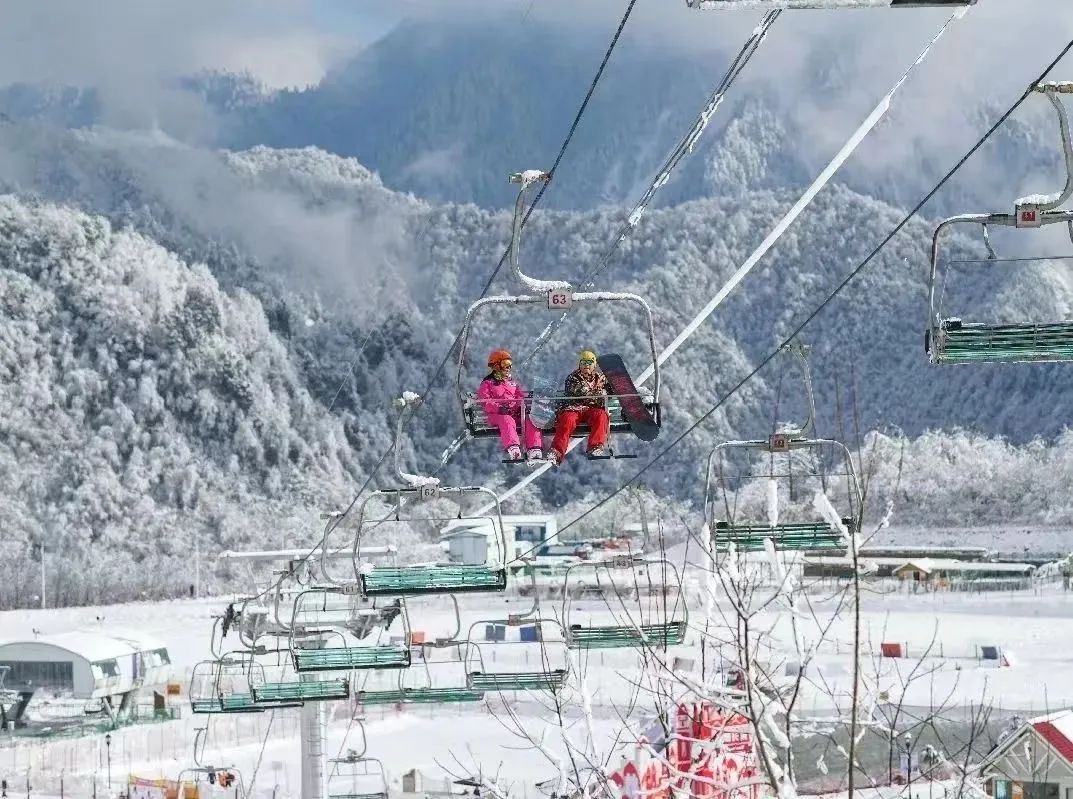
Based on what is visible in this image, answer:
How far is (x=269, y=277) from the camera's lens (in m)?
108

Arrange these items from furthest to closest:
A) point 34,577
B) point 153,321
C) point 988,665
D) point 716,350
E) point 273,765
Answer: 1. point 716,350
2. point 153,321
3. point 34,577
4. point 988,665
5. point 273,765

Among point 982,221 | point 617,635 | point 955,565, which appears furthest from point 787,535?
point 955,565

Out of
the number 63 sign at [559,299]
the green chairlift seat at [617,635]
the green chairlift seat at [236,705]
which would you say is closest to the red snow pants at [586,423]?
the number 63 sign at [559,299]

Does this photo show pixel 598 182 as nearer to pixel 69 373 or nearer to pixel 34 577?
pixel 69 373

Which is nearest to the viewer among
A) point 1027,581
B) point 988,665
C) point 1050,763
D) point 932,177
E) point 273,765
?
point 1050,763

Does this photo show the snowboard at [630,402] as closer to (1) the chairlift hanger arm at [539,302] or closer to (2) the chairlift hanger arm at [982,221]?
(1) the chairlift hanger arm at [539,302]

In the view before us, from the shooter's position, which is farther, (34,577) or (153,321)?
(153,321)

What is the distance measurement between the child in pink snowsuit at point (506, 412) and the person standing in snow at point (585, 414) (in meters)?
0.11

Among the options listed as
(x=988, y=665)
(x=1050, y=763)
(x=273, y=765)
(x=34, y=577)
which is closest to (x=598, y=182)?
(x=34, y=577)

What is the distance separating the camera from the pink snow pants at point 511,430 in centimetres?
930

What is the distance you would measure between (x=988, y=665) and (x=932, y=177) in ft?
301

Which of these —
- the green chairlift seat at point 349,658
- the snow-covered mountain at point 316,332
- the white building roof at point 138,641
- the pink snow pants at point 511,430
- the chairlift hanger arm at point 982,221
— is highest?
the snow-covered mountain at point 316,332

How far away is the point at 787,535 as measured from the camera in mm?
10031

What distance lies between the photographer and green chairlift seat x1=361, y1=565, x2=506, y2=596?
33.5 feet
